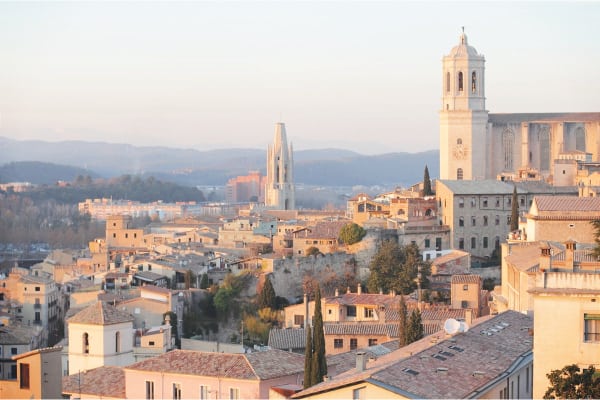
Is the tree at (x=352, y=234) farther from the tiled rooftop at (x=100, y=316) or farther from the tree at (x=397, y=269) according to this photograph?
the tiled rooftop at (x=100, y=316)

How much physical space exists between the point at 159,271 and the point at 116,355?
14706mm

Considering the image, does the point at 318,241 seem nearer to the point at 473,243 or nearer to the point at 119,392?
the point at 473,243

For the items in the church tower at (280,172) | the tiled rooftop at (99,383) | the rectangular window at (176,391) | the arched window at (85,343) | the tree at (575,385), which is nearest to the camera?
the tree at (575,385)

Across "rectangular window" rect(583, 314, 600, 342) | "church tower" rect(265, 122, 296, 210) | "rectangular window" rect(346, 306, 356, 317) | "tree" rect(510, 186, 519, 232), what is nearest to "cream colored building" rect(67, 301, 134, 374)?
"rectangular window" rect(346, 306, 356, 317)

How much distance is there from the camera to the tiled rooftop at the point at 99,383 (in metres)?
25.9

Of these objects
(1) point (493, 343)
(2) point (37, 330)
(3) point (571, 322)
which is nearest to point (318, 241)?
(2) point (37, 330)

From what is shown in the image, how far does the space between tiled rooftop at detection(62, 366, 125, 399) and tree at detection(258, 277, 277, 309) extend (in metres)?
14.2

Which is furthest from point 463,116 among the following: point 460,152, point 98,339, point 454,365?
point 454,365

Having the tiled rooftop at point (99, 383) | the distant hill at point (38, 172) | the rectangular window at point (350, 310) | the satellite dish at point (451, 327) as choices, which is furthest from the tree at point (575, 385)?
the distant hill at point (38, 172)

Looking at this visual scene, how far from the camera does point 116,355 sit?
32312 millimetres

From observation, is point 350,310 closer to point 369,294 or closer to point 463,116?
point 369,294

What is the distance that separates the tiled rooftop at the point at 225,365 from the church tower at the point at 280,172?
78.8 meters

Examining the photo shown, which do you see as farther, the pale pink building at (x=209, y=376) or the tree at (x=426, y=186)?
the tree at (x=426, y=186)

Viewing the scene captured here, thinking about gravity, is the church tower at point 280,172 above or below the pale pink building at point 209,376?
above
